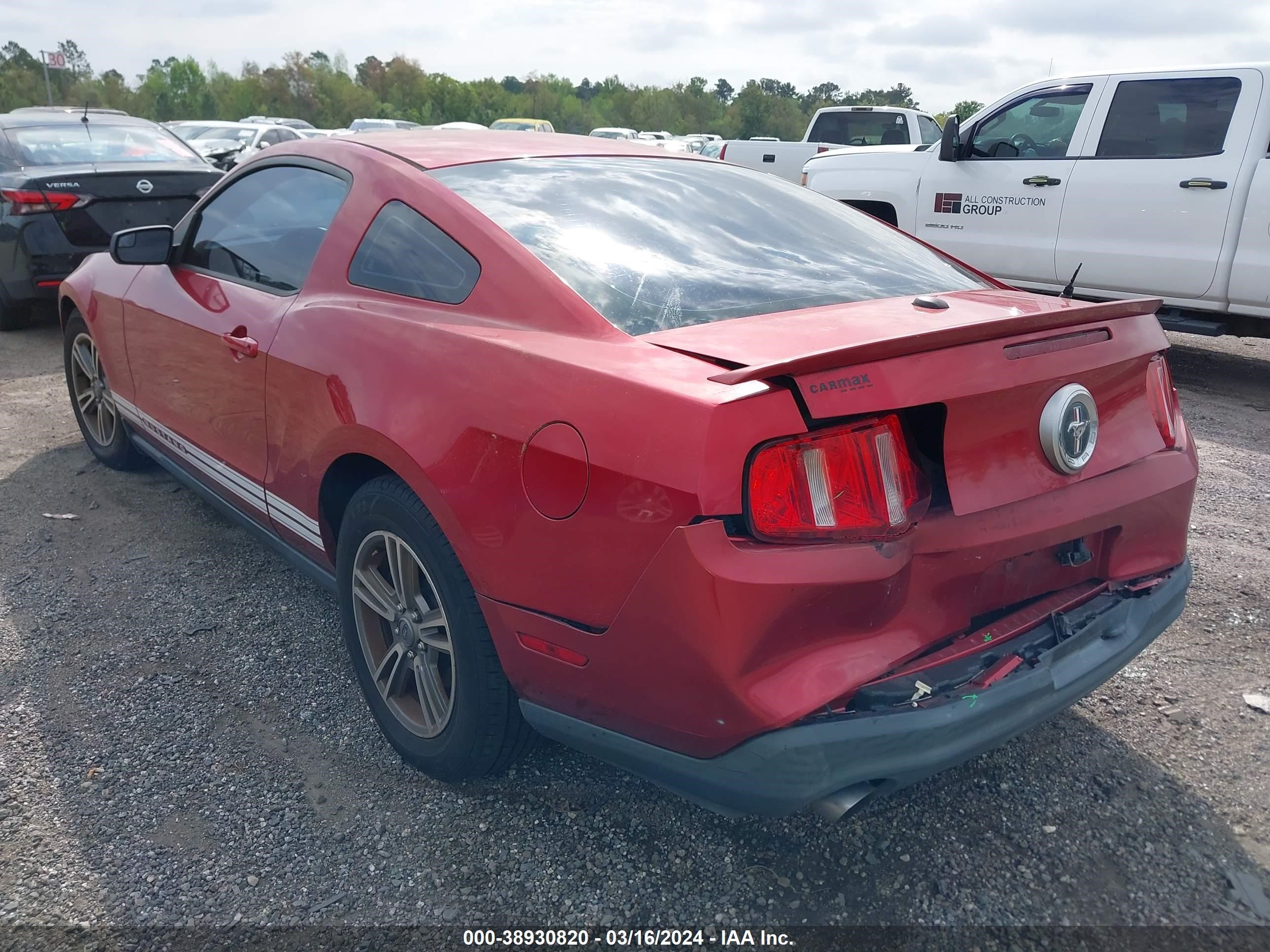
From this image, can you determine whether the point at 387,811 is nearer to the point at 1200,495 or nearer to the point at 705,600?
the point at 705,600

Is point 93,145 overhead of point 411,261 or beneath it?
overhead

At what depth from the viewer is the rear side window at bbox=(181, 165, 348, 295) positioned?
9.76ft

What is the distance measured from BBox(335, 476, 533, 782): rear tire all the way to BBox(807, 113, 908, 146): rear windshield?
13294 millimetres

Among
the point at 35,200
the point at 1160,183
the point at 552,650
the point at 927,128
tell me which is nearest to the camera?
the point at 552,650

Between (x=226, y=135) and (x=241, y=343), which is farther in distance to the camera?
(x=226, y=135)

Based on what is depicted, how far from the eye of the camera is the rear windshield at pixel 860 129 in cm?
1448

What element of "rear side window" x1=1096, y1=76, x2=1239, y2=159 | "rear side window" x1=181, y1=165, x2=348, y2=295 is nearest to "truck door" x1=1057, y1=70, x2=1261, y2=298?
"rear side window" x1=1096, y1=76, x2=1239, y2=159

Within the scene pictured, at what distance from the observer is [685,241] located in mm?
2545

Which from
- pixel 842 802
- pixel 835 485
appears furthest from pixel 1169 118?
pixel 842 802

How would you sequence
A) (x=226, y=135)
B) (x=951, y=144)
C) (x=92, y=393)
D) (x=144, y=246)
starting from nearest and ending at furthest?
1. (x=144, y=246)
2. (x=92, y=393)
3. (x=951, y=144)
4. (x=226, y=135)

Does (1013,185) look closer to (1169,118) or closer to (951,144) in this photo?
(951,144)

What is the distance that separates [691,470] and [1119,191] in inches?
242

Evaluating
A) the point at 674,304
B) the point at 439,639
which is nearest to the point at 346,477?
the point at 439,639

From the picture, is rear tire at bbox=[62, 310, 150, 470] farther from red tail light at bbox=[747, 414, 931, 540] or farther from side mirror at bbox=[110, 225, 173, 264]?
red tail light at bbox=[747, 414, 931, 540]
